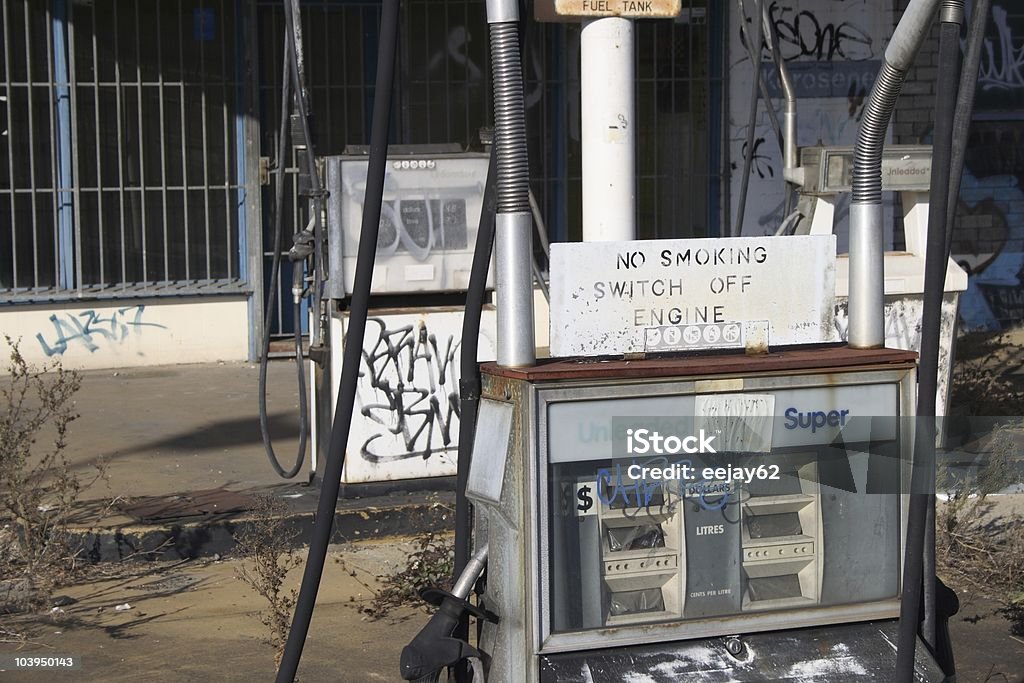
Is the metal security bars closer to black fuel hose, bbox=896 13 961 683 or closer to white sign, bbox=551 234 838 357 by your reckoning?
white sign, bbox=551 234 838 357

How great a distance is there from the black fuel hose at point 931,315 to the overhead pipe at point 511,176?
776 mm

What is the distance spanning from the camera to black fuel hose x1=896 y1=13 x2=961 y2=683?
2461 millimetres

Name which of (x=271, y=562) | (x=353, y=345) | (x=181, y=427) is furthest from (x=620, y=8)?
(x=181, y=427)

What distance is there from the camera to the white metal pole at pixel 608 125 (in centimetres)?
356

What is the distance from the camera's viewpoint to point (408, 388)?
6223 millimetres

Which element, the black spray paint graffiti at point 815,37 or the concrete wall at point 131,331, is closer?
the concrete wall at point 131,331

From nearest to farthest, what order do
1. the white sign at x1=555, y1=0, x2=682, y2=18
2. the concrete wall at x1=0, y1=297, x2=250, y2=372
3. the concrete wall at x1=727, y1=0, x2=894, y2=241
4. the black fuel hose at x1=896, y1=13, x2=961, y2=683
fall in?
the black fuel hose at x1=896, y1=13, x2=961, y2=683
the white sign at x1=555, y1=0, x2=682, y2=18
the concrete wall at x1=0, y1=297, x2=250, y2=372
the concrete wall at x1=727, y1=0, x2=894, y2=241

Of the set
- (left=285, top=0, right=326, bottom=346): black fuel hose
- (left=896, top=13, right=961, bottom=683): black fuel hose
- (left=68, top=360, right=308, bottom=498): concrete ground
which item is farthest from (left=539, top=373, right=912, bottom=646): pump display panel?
(left=68, top=360, right=308, bottom=498): concrete ground

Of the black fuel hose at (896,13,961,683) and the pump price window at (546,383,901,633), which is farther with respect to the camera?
the pump price window at (546,383,901,633)

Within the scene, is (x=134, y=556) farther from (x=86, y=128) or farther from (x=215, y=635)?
(x=86, y=128)

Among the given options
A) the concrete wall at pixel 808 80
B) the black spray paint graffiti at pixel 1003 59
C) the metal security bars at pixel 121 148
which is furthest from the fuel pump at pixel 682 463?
→ the black spray paint graffiti at pixel 1003 59

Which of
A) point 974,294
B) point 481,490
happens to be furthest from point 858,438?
point 974,294

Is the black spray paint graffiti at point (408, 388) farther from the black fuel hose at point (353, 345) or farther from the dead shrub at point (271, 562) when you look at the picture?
the black fuel hose at point (353, 345)

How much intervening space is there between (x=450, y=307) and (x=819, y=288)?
11.6ft
